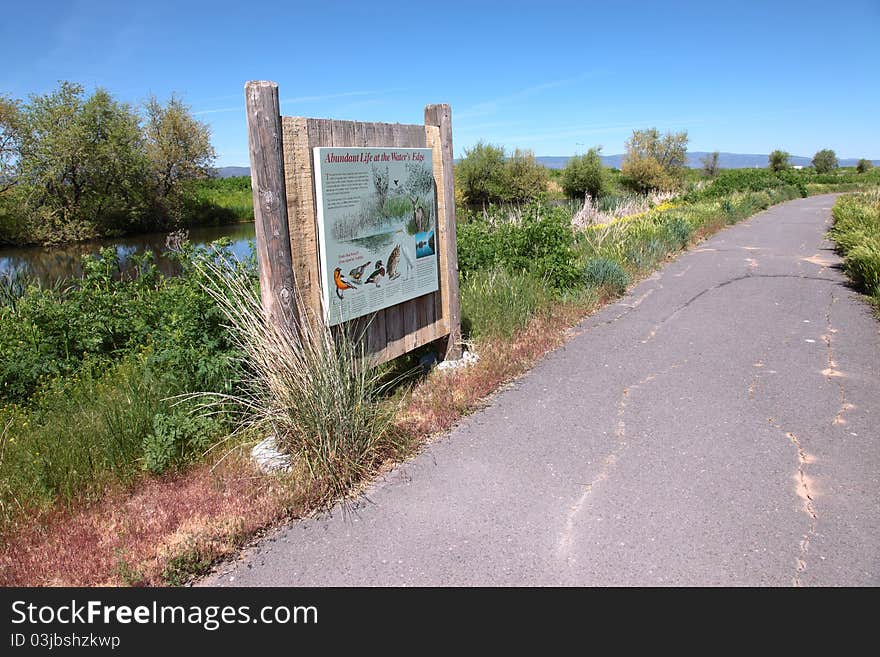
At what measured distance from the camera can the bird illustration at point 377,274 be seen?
529cm

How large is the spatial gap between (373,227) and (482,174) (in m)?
44.9

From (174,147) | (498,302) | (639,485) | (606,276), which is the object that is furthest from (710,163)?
(639,485)

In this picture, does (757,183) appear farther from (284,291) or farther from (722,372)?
(284,291)

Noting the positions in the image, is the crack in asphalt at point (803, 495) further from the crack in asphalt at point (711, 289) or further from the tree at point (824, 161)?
the tree at point (824, 161)

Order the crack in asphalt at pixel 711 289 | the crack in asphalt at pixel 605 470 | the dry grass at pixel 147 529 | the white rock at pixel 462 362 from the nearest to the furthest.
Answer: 1. the dry grass at pixel 147 529
2. the crack in asphalt at pixel 605 470
3. the white rock at pixel 462 362
4. the crack in asphalt at pixel 711 289

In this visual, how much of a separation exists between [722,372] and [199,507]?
510 cm

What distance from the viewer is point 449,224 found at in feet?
21.3

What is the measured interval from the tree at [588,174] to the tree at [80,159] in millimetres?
28195

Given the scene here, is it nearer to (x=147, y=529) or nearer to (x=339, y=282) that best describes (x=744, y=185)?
(x=339, y=282)

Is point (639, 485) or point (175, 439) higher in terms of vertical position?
point (175, 439)

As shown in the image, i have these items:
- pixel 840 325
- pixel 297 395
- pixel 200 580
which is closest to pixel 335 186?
pixel 297 395

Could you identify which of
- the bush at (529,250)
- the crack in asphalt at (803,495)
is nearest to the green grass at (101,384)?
the crack in asphalt at (803,495)

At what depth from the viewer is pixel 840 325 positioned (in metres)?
8.52

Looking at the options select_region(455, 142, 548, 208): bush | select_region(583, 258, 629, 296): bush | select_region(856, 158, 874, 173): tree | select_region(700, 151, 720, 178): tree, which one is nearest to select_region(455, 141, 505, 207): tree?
select_region(455, 142, 548, 208): bush
